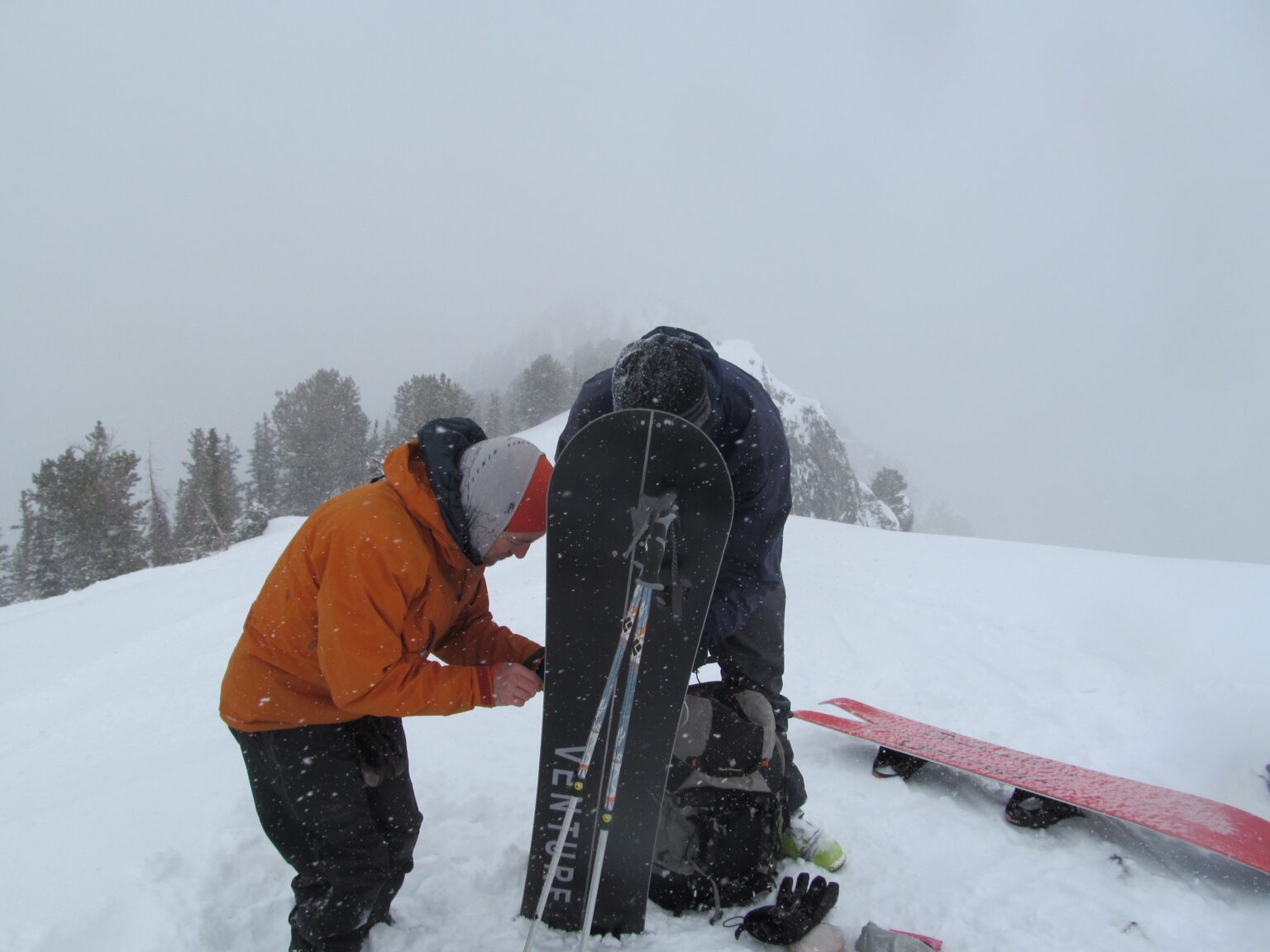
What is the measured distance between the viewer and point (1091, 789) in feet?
10.7

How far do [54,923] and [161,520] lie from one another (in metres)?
40.2

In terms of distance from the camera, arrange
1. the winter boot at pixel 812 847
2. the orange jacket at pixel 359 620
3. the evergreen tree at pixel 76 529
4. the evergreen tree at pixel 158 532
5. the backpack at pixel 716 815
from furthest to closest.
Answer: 1. the evergreen tree at pixel 158 532
2. the evergreen tree at pixel 76 529
3. the winter boot at pixel 812 847
4. the backpack at pixel 716 815
5. the orange jacket at pixel 359 620

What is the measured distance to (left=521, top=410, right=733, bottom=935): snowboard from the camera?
2320 millimetres

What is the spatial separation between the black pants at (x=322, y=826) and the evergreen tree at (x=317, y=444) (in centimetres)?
4027

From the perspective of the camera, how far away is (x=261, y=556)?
12.8 metres

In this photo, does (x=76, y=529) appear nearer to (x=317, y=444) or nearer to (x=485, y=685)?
(x=317, y=444)

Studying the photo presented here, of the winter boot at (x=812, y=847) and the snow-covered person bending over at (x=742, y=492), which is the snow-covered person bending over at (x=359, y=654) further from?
the winter boot at (x=812, y=847)

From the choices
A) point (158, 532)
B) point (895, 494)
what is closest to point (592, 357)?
point (895, 494)

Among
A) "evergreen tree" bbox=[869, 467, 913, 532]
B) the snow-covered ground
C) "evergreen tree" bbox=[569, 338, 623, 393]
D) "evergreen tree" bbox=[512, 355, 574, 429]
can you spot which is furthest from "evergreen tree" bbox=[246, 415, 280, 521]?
"evergreen tree" bbox=[869, 467, 913, 532]

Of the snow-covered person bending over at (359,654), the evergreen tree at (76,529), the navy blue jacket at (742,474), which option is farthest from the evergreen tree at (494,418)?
the snow-covered person bending over at (359,654)

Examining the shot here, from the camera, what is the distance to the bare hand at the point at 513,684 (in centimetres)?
212

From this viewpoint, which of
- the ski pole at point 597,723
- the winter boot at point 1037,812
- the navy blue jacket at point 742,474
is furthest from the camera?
the winter boot at point 1037,812

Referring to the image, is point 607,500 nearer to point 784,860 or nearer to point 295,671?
point 295,671

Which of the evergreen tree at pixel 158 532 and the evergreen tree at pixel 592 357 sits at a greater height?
the evergreen tree at pixel 592 357
